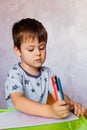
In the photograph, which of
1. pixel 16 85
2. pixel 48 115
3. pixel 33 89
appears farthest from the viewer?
pixel 33 89

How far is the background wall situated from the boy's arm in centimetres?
101

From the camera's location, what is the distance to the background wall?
5.49 ft

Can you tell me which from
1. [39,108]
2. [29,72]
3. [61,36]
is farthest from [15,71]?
[61,36]

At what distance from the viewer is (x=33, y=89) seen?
0.85m

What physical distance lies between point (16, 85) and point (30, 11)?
3.26 ft

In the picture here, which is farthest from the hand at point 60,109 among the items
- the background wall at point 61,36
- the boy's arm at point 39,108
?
the background wall at point 61,36

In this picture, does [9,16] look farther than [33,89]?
Yes

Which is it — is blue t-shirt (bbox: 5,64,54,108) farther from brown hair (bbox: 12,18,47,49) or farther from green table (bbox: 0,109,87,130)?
green table (bbox: 0,109,87,130)

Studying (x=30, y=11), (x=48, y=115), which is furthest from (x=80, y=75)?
(x=48, y=115)

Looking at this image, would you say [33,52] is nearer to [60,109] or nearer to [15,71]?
[15,71]

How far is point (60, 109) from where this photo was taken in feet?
1.87

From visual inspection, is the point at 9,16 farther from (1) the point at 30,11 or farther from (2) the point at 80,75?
(2) the point at 80,75

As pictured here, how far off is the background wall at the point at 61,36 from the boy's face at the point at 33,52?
86 cm

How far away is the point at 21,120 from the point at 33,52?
0.24 metres
